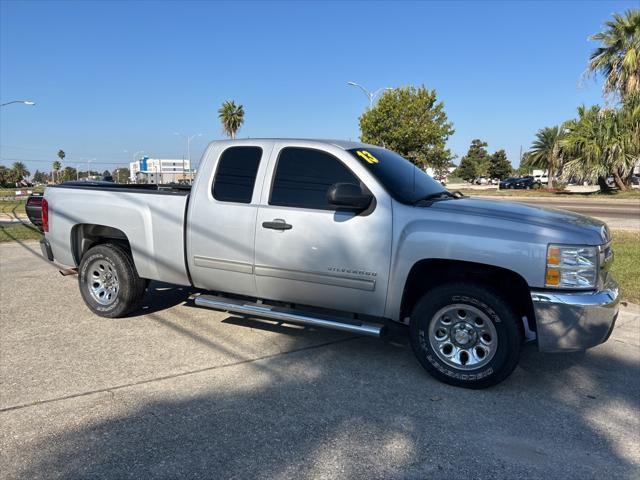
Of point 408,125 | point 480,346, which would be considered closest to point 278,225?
point 480,346

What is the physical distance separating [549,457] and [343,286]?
1.92 m

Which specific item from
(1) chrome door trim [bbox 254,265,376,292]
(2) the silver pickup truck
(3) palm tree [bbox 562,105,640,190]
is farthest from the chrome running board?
(3) palm tree [bbox 562,105,640,190]

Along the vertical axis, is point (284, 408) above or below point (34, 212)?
below

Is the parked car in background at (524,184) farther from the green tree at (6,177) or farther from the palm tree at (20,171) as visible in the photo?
the palm tree at (20,171)

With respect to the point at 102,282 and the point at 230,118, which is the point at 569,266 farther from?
the point at 230,118

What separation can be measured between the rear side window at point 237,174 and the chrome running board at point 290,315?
37.6 inches

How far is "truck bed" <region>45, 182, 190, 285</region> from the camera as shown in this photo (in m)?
5.03

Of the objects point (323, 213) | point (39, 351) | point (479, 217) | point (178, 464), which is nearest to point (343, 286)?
point (323, 213)

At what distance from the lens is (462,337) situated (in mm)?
4023

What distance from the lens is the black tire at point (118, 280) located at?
5.43 metres

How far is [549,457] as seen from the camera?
3070mm

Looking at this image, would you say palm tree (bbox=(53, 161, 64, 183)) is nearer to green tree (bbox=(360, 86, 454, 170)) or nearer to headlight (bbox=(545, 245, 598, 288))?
green tree (bbox=(360, 86, 454, 170))

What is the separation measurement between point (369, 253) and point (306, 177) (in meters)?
0.93

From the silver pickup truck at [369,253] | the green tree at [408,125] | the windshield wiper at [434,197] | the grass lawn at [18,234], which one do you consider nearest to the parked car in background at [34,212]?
the silver pickup truck at [369,253]
